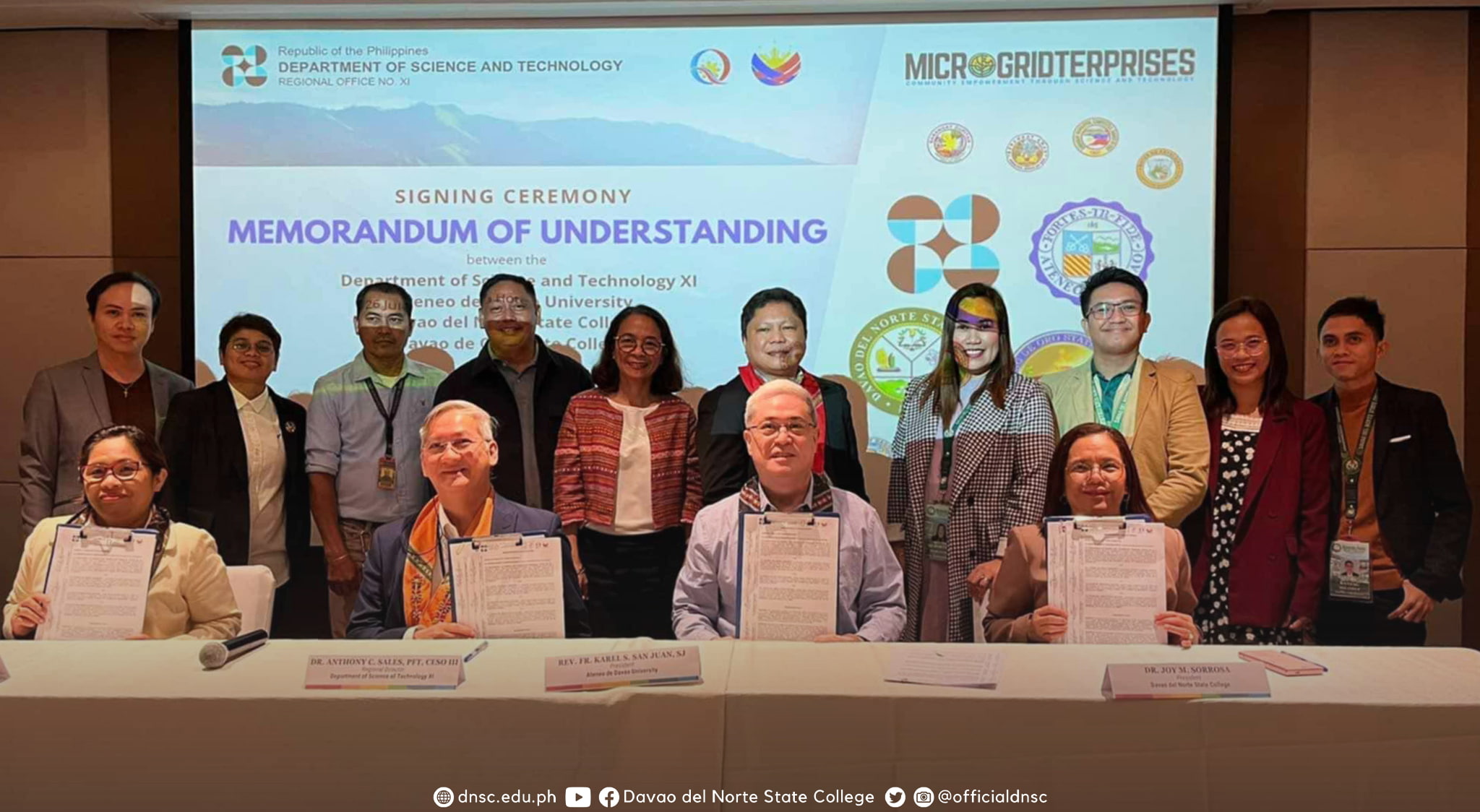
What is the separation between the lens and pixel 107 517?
8.88 ft

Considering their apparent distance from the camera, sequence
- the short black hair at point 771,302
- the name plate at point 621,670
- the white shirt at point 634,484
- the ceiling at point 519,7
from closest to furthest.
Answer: the name plate at point 621,670, the white shirt at point 634,484, the short black hair at point 771,302, the ceiling at point 519,7

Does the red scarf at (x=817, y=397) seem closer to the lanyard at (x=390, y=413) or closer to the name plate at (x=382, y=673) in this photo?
the lanyard at (x=390, y=413)

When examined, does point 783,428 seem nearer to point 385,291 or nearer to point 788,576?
point 788,576

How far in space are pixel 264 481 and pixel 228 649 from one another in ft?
7.36

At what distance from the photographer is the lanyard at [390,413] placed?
4.11m

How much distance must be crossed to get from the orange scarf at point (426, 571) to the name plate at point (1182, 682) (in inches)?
58.6

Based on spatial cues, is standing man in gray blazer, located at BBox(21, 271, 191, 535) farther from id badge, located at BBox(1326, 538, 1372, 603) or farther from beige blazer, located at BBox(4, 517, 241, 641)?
→ id badge, located at BBox(1326, 538, 1372, 603)

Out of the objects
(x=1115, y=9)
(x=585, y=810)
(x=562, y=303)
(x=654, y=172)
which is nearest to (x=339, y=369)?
(x=562, y=303)

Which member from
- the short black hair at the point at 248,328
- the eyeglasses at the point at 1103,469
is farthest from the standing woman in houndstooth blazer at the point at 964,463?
the short black hair at the point at 248,328

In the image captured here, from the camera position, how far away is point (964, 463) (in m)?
3.68

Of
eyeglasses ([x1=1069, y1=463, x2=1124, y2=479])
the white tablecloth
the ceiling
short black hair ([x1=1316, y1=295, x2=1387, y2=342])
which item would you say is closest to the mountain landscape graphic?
the ceiling

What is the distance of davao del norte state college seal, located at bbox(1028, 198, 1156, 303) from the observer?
14.7ft

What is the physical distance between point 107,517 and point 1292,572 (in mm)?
3278

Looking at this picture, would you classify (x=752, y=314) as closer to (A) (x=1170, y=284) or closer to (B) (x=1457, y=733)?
(A) (x=1170, y=284)
